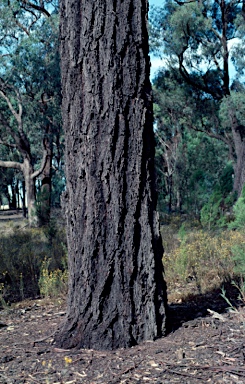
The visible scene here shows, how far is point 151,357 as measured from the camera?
303 cm

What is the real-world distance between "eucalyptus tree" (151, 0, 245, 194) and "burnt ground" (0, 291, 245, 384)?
16523mm

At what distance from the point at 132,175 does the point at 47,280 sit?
2632mm

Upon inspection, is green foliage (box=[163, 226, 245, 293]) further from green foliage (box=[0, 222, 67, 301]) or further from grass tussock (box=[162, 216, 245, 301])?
green foliage (box=[0, 222, 67, 301])

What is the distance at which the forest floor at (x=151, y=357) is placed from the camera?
2.78 metres

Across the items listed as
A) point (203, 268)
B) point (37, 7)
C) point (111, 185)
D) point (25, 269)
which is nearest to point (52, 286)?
point (25, 269)

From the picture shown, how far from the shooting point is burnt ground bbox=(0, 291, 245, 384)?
110 inches

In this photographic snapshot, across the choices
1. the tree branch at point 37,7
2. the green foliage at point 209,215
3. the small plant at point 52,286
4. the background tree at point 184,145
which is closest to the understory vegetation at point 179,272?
the small plant at point 52,286

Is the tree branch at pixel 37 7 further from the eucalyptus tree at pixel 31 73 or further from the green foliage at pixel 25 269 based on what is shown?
the green foliage at pixel 25 269

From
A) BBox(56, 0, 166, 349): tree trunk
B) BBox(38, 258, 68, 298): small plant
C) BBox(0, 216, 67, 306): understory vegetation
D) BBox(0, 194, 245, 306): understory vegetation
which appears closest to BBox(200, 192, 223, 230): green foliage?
BBox(0, 194, 245, 306): understory vegetation

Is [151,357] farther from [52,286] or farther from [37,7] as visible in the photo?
[37,7]

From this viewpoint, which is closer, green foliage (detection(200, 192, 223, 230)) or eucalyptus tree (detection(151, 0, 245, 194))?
green foliage (detection(200, 192, 223, 230))

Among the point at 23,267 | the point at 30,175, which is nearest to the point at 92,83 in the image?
the point at 23,267

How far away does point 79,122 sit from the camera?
3.35m

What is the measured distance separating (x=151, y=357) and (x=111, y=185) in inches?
46.7
